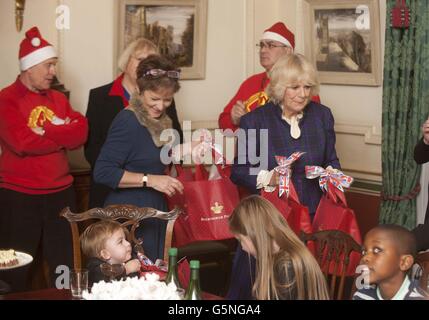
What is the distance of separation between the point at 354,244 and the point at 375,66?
2.86 meters

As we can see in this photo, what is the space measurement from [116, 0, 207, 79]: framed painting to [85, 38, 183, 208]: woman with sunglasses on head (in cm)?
95

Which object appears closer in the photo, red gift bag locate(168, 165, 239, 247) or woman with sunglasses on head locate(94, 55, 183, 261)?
woman with sunglasses on head locate(94, 55, 183, 261)

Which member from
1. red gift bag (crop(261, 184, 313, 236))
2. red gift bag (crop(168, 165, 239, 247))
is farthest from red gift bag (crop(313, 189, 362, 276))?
red gift bag (crop(168, 165, 239, 247))

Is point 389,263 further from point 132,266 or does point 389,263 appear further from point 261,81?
point 261,81

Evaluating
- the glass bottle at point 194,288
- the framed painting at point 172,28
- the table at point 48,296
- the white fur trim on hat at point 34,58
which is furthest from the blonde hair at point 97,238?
the framed painting at point 172,28

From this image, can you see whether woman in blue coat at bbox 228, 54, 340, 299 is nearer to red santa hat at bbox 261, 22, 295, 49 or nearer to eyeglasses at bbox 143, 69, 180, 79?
eyeglasses at bbox 143, 69, 180, 79

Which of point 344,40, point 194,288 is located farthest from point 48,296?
point 344,40

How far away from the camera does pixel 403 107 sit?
20.5 feet

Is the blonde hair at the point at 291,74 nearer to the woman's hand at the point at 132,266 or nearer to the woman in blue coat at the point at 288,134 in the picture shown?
the woman in blue coat at the point at 288,134

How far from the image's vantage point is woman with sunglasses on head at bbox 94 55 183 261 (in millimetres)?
4945

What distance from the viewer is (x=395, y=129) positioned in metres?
6.32

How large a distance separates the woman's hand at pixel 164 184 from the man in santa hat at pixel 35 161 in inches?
39.6
